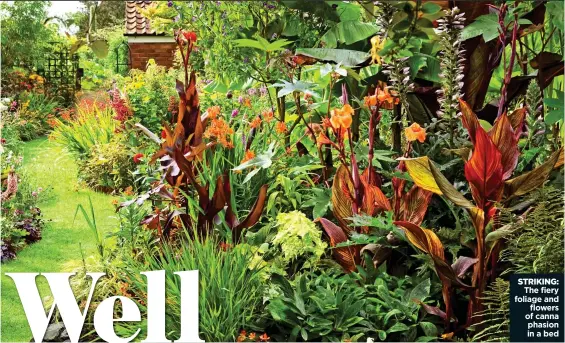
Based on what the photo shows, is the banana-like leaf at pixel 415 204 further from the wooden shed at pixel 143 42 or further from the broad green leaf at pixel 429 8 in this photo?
the wooden shed at pixel 143 42

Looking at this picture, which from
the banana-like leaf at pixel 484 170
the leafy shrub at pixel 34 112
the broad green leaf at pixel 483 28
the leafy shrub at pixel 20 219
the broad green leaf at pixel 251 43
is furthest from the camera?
the leafy shrub at pixel 34 112

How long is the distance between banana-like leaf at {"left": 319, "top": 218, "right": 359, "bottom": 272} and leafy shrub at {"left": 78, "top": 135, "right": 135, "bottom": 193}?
3.35 metres

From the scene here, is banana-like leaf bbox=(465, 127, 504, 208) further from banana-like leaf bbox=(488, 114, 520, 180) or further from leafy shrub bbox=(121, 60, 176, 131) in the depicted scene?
leafy shrub bbox=(121, 60, 176, 131)

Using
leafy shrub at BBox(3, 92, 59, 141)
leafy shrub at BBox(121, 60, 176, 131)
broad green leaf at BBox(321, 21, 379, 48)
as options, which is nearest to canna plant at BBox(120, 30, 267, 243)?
broad green leaf at BBox(321, 21, 379, 48)

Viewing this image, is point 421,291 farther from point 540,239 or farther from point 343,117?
point 343,117

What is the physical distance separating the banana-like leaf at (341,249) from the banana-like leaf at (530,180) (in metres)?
0.78

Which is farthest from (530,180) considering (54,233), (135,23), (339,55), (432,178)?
(135,23)

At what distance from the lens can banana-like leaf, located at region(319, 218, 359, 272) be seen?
353cm

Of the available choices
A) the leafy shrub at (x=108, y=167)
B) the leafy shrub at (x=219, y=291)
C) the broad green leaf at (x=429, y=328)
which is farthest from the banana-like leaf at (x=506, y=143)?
the leafy shrub at (x=108, y=167)

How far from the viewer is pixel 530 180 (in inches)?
128

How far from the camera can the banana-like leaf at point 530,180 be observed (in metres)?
3.20

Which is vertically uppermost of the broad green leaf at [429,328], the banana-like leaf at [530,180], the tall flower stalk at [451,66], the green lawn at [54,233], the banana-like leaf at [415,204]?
the tall flower stalk at [451,66]

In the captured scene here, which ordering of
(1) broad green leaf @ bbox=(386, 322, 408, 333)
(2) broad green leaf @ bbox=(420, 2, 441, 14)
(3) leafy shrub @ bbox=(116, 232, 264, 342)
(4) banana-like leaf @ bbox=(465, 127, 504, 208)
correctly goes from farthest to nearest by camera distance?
(2) broad green leaf @ bbox=(420, 2, 441, 14) → (3) leafy shrub @ bbox=(116, 232, 264, 342) → (1) broad green leaf @ bbox=(386, 322, 408, 333) → (4) banana-like leaf @ bbox=(465, 127, 504, 208)

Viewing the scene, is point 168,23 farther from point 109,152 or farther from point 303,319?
point 303,319
